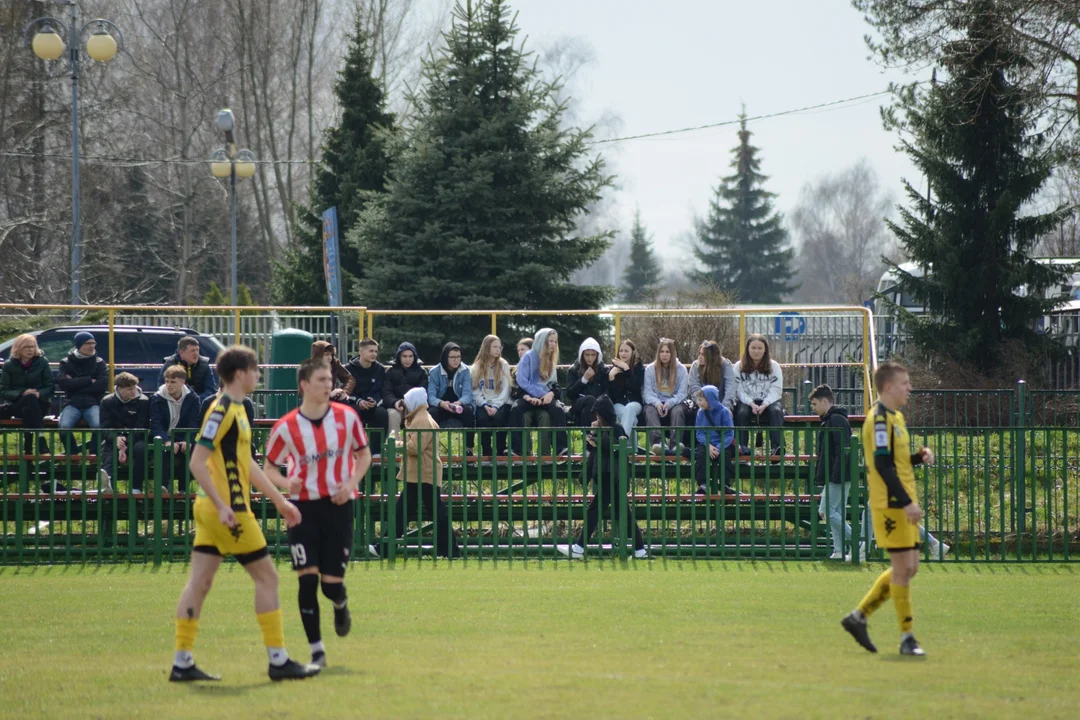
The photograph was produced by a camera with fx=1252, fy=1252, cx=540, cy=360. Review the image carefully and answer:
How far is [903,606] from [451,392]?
872 centimetres

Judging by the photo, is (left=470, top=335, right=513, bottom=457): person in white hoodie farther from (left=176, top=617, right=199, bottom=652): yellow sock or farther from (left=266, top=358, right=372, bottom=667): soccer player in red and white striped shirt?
(left=176, top=617, right=199, bottom=652): yellow sock

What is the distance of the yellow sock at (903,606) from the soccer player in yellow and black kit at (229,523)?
11.4 ft

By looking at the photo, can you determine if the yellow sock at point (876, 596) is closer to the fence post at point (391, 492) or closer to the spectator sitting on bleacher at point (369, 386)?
the fence post at point (391, 492)

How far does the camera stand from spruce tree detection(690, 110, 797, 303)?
247ft

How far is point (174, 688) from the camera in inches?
266

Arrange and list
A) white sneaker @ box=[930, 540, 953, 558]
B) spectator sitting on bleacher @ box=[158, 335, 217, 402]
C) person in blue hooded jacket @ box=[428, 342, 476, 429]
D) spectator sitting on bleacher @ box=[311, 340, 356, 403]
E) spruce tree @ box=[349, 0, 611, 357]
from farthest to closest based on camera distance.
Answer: spruce tree @ box=[349, 0, 611, 357] < person in blue hooded jacket @ box=[428, 342, 476, 429] < spectator sitting on bleacher @ box=[158, 335, 217, 402] < spectator sitting on bleacher @ box=[311, 340, 356, 403] < white sneaker @ box=[930, 540, 953, 558]

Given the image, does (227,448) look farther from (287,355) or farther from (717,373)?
(287,355)

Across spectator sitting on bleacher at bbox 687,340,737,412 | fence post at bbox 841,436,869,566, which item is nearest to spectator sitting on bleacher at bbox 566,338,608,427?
spectator sitting on bleacher at bbox 687,340,737,412

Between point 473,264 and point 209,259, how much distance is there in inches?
992

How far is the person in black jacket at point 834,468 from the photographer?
12570 millimetres

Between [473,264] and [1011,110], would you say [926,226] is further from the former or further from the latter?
[473,264]

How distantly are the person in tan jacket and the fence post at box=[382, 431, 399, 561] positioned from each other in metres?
0.09

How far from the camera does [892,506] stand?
7676 millimetres

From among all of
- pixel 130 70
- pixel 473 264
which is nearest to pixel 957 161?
pixel 473 264
